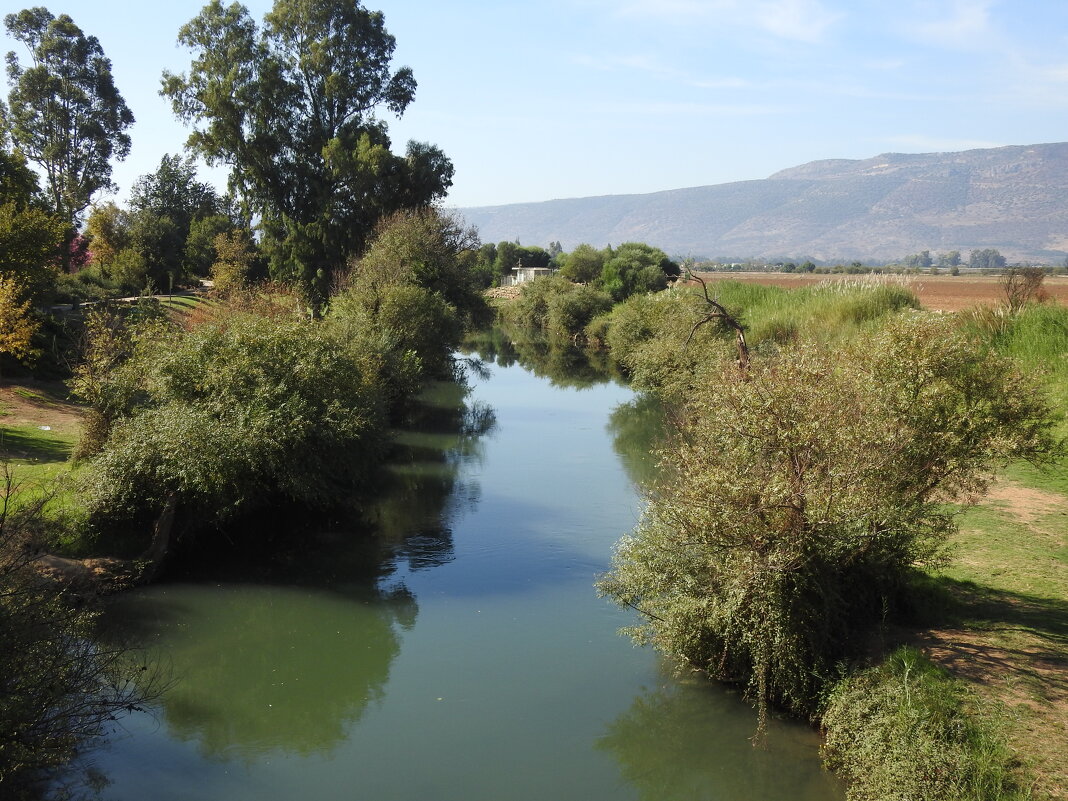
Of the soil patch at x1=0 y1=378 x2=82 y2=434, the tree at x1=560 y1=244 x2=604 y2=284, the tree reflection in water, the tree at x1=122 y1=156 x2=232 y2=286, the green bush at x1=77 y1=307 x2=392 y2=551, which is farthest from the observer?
the tree at x1=560 y1=244 x2=604 y2=284

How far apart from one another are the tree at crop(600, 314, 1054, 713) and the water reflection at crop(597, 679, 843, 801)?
49cm

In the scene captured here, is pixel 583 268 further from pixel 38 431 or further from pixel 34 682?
pixel 34 682

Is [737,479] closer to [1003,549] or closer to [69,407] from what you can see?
[1003,549]

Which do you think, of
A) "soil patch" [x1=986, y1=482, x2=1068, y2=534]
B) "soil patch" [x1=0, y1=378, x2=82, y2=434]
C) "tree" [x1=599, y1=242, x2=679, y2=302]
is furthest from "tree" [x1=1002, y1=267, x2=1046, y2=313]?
"tree" [x1=599, y1=242, x2=679, y2=302]

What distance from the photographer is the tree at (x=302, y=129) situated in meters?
48.2

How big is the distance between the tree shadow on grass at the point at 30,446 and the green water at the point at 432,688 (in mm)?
6324

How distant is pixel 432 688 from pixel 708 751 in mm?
4278

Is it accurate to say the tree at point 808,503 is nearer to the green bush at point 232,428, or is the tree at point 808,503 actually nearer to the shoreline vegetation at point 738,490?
the shoreline vegetation at point 738,490

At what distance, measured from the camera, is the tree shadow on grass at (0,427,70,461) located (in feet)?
69.4

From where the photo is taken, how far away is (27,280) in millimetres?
30094

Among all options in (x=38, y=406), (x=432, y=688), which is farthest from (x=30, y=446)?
(x=432, y=688)

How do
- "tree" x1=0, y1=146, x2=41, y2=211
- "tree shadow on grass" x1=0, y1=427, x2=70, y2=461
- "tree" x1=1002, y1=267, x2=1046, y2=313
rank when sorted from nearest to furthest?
"tree shadow on grass" x1=0, y1=427, x2=70, y2=461
"tree" x1=1002, y1=267, x2=1046, y2=313
"tree" x1=0, y1=146, x2=41, y2=211

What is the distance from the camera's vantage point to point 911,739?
396 inches

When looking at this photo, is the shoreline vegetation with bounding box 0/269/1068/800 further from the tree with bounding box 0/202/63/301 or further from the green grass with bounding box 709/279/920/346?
the tree with bounding box 0/202/63/301
